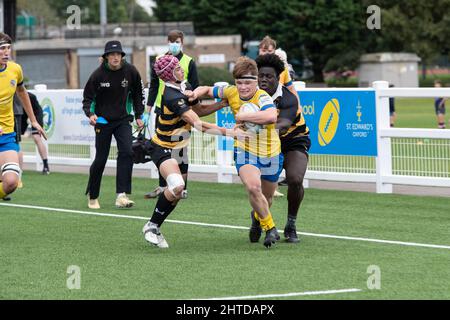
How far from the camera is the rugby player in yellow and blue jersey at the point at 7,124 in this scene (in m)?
11.4

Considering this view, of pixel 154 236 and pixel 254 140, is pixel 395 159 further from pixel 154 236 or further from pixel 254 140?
pixel 154 236

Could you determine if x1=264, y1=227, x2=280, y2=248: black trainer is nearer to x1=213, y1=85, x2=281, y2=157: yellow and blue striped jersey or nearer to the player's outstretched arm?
x1=213, y1=85, x2=281, y2=157: yellow and blue striped jersey

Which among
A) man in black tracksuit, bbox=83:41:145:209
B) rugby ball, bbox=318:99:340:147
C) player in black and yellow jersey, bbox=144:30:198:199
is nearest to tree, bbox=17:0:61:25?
rugby ball, bbox=318:99:340:147

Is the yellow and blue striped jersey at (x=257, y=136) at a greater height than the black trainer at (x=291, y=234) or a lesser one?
greater

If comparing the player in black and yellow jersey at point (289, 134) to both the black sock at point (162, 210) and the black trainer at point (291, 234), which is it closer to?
the black trainer at point (291, 234)

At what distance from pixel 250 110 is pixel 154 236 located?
1.50 m

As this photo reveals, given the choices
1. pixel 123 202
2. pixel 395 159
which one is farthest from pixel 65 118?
pixel 395 159

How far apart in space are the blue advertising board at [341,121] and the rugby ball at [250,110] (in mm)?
5471

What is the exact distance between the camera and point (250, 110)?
10.5 meters

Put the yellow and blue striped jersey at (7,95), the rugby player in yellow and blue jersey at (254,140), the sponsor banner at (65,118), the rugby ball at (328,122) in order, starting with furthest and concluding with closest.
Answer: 1. the sponsor banner at (65,118)
2. the rugby ball at (328,122)
3. the yellow and blue striped jersey at (7,95)
4. the rugby player in yellow and blue jersey at (254,140)

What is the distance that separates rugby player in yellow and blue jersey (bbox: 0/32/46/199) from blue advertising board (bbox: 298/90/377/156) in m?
5.55

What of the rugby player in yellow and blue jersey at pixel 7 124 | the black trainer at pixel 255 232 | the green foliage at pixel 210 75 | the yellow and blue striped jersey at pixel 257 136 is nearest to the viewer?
the yellow and blue striped jersey at pixel 257 136

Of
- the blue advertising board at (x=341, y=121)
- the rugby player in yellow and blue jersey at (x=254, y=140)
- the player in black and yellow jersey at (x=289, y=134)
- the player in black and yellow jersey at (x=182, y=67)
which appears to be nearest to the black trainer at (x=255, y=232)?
Answer: the player in black and yellow jersey at (x=289, y=134)

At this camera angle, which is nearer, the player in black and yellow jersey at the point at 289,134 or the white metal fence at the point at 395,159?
the player in black and yellow jersey at the point at 289,134
